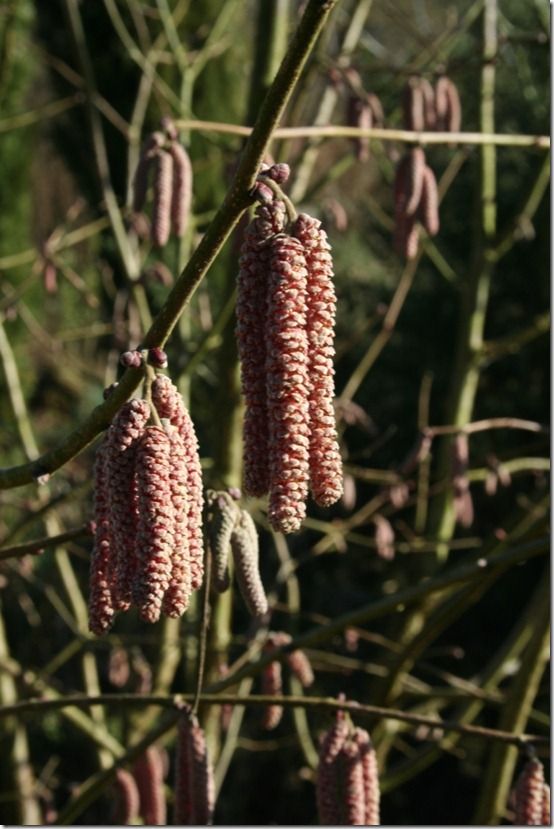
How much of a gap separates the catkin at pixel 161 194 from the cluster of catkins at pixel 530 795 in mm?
1180

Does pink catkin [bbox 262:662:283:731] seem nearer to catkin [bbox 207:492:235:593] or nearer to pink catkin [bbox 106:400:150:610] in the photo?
catkin [bbox 207:492:235:593]

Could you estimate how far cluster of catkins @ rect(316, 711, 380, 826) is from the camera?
1638 millimetres

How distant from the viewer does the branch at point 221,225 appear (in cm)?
102

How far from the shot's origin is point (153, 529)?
1.05m

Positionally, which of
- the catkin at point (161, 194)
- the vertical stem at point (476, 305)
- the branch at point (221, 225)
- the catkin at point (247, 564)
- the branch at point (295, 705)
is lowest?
the branch at point (295, 705)

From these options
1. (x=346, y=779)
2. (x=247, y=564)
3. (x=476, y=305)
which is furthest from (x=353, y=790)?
(x=476, y=305)

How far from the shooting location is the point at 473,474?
139 inches

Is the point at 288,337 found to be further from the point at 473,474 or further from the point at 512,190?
the point at 512,190

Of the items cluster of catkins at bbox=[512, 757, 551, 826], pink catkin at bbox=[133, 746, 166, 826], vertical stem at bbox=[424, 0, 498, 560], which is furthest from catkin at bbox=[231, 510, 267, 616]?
vertical stem at bbox=[424, 0, 498, 560]

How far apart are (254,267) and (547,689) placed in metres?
3.85

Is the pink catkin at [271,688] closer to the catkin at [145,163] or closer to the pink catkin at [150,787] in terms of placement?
the pink catkin at [150,787]

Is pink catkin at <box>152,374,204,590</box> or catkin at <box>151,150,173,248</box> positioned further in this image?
catkin at <box>151,150,173,248</box>

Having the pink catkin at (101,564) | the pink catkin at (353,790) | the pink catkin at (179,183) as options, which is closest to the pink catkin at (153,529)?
the pink catkin at (101,564)

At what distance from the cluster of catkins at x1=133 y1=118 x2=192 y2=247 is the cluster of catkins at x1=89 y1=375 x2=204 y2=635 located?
3.44 feet
